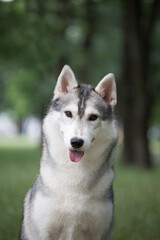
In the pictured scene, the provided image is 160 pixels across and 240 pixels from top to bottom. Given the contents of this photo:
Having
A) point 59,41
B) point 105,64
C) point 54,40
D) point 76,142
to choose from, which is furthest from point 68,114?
point 105,64

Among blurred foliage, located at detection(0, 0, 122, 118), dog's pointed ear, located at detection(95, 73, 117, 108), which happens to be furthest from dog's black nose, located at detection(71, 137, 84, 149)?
blurred foliage, located at detection(0, 0, 122, 118)

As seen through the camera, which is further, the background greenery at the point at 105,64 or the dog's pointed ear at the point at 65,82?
the background greenery at the point at 105,64

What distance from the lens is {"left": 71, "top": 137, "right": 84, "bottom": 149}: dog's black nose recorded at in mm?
4352

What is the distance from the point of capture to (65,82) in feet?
16.5

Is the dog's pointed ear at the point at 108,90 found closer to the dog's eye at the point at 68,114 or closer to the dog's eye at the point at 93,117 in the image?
the dog's eye at the point at 93,117

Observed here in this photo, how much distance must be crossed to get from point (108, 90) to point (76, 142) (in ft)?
3.10

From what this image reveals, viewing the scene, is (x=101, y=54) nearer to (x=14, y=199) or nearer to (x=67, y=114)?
(x=14, y=199)

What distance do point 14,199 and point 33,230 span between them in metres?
4.23

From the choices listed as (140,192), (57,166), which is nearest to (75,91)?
(57,166)

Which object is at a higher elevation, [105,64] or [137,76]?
[105,64]

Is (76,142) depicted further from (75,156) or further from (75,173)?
(75,173)

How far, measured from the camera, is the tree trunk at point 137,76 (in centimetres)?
1653

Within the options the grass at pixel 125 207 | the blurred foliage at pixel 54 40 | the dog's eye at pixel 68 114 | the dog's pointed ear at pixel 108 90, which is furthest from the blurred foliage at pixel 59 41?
the dog's eye at pixel 68 114

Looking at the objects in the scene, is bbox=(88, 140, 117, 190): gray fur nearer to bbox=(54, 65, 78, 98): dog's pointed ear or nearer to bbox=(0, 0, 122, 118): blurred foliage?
bbox=(54, 65, 78, 98): dog's pointed ear
